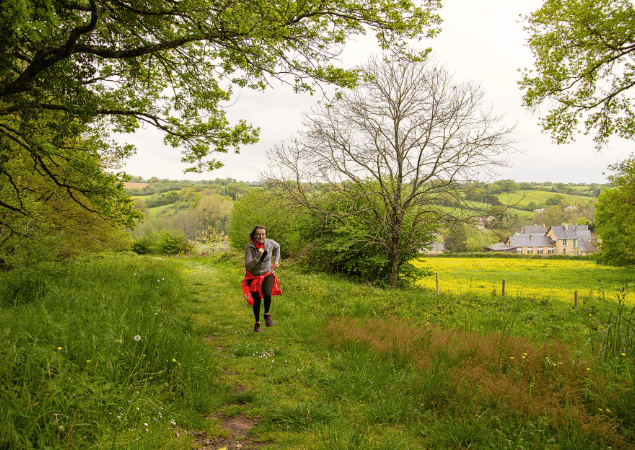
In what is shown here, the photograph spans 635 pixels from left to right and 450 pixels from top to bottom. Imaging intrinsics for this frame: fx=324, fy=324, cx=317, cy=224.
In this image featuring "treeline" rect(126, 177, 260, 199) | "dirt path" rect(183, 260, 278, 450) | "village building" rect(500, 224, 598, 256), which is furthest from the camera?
"treeline" rect(126, 177, 260, 199)

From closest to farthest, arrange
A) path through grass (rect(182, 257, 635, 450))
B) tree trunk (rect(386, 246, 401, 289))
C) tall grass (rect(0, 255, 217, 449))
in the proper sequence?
tall grass (rect(0, 255, 217, 449)) → path through grass (rect(182, 257, 635, 450)) → tree trunk (rect(386, 246, 401, 289))

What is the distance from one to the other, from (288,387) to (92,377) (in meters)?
2.17

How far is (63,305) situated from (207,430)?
3386 mm

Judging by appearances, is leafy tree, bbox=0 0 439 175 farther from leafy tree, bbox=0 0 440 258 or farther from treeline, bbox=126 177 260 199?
treeline, bbox=126 177 260 199

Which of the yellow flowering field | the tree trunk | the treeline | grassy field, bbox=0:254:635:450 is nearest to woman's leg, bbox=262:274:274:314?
grassy field, bbox=0:254:635:450

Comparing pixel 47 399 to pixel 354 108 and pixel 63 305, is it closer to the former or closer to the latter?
pixel 63 305

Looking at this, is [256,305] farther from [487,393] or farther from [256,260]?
[487,393]

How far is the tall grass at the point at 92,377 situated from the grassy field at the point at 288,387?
0.05 ft

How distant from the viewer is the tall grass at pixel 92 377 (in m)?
2.25

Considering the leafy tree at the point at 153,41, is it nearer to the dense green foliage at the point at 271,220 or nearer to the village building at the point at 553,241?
the dense green foliage at the point at 271,220

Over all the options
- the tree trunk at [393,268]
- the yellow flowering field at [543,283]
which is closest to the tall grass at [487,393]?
the yellow flowering field at [543,283]

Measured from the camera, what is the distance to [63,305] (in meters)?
4.82

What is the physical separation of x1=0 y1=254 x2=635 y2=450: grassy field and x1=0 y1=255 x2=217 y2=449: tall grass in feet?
A: 0.05

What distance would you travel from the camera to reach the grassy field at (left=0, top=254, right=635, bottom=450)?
255 centimetres
